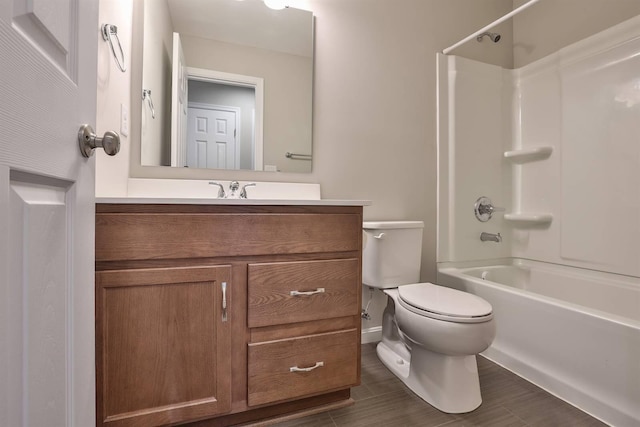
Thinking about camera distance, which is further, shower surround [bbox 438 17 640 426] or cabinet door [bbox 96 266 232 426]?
shower surround [bbox 438 17 640 426]

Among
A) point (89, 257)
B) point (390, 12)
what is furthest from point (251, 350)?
point (390, 12)

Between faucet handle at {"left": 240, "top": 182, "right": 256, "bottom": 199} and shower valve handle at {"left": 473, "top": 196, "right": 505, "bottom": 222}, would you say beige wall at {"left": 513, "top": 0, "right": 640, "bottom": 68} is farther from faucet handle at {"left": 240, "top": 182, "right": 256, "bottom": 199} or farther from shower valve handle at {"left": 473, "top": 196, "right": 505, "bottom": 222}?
faucet handle at {"left": 240, "top": 182, "right": 256, "bottom": 199}

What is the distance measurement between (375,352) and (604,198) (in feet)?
5.32

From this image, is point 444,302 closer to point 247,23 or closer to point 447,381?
point 447,381

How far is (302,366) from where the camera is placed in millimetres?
1149

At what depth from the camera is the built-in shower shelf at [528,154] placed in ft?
6.86

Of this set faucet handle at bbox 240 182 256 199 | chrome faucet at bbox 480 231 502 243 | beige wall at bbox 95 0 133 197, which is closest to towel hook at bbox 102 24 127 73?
beige wall at bbox 95 0 133 197

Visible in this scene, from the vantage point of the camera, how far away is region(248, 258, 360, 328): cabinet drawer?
1082mm

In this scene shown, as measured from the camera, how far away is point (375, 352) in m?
1.78

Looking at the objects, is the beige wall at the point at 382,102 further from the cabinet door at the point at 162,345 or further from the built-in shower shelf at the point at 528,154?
the cabinet door at the point at 162,345

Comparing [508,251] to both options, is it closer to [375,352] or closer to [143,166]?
[375,352]

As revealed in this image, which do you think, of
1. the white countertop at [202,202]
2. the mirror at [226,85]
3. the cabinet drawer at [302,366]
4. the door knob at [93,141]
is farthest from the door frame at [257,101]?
the door knob at [93,141]

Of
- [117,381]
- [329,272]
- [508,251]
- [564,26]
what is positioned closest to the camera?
[117,381]

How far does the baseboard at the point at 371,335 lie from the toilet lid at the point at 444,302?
51 cm
